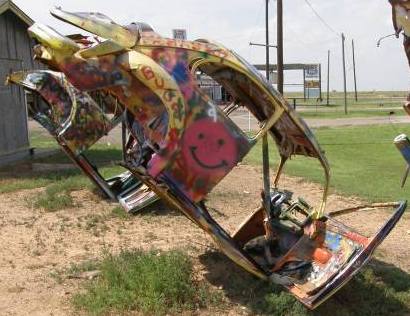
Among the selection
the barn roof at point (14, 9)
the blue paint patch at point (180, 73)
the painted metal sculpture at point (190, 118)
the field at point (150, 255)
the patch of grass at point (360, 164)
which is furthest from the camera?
the barn roof at point (14, 9)

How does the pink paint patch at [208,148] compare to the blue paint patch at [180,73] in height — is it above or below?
below

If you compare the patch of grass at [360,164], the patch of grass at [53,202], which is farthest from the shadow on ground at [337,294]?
the patch of grass at [360,164]

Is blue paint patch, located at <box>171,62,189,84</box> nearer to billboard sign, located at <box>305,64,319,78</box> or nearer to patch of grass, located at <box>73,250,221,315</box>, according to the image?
patch of grass, located at <box>73,250,221,315</box>

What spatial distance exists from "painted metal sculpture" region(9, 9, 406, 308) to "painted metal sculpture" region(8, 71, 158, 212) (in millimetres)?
4511

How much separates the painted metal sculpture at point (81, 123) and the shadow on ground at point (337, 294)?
404cm

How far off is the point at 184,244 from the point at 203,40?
3.45m

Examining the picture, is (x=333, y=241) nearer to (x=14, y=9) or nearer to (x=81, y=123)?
(x=81, y=123)

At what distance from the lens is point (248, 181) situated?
14.5 meters

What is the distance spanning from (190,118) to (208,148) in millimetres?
387

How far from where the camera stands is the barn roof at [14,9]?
18044mm

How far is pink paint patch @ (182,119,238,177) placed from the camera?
249 inches

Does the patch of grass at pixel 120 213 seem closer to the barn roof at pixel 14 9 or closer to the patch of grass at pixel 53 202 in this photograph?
the patch of grass at pixel 53 202

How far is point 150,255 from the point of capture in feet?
24.1

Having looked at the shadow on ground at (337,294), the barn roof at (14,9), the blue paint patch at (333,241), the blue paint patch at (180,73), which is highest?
the barn roof at (14,9)
